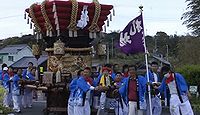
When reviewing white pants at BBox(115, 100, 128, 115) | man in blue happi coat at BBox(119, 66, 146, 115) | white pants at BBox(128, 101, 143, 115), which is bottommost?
white pants at BBox(115, 100, 128, 115)

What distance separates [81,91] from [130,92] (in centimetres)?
165

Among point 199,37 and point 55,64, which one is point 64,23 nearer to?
point 55,64

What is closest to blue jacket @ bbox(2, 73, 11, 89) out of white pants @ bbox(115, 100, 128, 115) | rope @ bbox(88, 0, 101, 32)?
rope @ bbox(88, 0, 101, 32)

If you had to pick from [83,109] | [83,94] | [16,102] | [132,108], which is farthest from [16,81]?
[132,108]

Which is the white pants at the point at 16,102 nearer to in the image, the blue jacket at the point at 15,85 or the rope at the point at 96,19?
the blue jacket at the point at 15,85

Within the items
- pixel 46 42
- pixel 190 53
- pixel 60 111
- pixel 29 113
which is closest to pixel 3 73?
pixel 29 113

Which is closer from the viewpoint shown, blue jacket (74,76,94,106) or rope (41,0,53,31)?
blue jacket (74,76,94,106)

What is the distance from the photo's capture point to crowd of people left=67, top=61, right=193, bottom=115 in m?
10.5

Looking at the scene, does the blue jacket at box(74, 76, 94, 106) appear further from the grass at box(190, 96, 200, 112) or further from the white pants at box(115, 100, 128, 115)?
the grass at box(190, 96, 200, 112)

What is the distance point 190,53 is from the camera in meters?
38.9

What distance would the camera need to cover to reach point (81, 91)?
1197 centimetres

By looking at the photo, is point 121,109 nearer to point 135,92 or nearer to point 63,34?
point 135,92

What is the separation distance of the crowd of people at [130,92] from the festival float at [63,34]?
1202 mm

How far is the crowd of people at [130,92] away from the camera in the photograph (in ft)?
34.4
